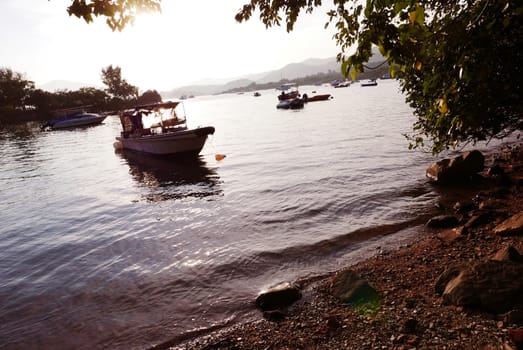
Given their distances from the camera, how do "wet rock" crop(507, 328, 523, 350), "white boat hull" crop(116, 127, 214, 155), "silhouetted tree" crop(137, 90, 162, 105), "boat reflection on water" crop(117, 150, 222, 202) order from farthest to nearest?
"silhouetted tree" crop(137, 90, 162, 105), "white boat hull" crop(116, 127, 214, 155), "boat reflection on water" crop(117, 150, 222, 202), "wet rock" crop(507, 328, 523, 350)

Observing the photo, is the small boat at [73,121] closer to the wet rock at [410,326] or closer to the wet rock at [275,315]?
the wet rock at [275,315]

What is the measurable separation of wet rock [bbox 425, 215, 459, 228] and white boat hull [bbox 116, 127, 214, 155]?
1782cm

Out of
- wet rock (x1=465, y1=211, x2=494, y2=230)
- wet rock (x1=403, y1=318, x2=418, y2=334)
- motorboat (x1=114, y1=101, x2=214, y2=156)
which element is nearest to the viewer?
wet rock (x1=403, y1=318, x2=418, y2=334)

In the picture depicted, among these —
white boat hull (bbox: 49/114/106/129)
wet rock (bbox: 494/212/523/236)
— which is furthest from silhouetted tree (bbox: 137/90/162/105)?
wet rock (bbox: 494/212/523/236)

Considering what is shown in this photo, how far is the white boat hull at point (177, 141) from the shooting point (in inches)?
947

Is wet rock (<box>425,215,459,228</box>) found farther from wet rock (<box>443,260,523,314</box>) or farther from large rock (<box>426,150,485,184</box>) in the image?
large rock (<box>426,150,485,184</box>)

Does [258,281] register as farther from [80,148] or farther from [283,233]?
[80,148]

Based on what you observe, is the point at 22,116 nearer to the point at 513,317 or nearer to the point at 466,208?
the point at 466,208

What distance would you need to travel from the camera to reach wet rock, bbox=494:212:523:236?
7.02 metres

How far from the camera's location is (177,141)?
24.5 metres

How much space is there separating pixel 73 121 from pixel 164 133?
64.1 meters

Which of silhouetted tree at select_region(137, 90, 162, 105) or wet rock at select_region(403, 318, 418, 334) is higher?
silhouetted tree at select_region(137, 90, 162, 105)

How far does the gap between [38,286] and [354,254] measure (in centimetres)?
887

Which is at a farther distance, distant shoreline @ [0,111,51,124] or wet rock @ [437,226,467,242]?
distant shoreline @ [0,111,51,124]
